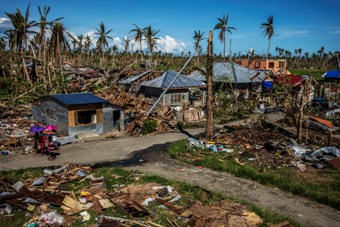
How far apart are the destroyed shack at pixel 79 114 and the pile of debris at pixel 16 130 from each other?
176 cm

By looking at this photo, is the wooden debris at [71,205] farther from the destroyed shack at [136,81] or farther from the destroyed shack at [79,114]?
the destroyed shack at [136,81]

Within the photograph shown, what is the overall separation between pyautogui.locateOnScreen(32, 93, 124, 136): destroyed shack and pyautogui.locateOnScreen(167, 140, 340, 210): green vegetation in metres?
6.71

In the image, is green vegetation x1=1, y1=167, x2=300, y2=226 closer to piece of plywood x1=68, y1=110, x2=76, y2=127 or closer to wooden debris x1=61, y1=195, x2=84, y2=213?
wooden debris x1=61, y1=195, x2=84, y2=213

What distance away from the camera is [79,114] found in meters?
21.3

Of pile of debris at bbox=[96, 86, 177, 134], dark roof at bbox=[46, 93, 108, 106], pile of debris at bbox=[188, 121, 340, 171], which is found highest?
dark roof at bbox=[46, 93, 108, 106]

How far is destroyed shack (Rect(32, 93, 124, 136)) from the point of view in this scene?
20.4 meters

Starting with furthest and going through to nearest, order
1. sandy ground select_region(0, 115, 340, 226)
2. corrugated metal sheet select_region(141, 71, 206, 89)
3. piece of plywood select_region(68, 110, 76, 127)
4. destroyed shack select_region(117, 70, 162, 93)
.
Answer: destroyed shack select_region(117, 70, 162, 93) → corrugated metal sheet select_region(141, 71, 206, 89) → piece of plywood select_region(68, 110, 76, 127) → sandy ground select_region(0, 115, 340, 226)

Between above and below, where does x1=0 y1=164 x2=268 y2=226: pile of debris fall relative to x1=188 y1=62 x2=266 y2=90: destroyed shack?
below

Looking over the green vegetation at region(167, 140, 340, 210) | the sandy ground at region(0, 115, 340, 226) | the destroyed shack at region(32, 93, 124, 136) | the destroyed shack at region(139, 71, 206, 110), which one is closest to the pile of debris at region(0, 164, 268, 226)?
the sandy ground at region(0, 115, 340, 226)

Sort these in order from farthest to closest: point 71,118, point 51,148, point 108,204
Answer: point 71,118
point 51,148
point 108,204

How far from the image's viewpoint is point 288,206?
1098cm

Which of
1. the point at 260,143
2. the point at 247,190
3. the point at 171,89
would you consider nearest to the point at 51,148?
the point at 247,190

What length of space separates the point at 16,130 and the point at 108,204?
14218 millimetres

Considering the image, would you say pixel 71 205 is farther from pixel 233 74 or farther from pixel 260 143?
pixel 233 74
